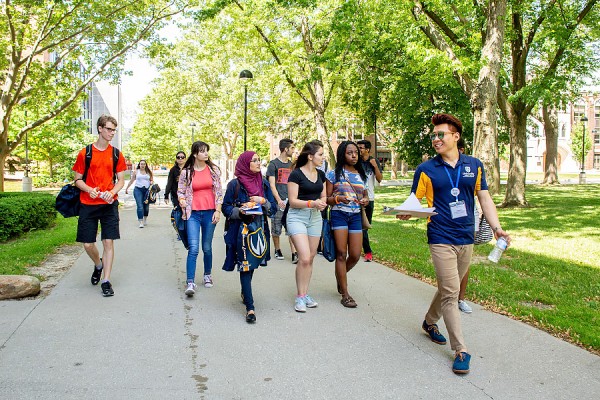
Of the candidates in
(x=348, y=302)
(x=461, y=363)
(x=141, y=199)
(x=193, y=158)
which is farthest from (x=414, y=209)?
(x=141, y=199)

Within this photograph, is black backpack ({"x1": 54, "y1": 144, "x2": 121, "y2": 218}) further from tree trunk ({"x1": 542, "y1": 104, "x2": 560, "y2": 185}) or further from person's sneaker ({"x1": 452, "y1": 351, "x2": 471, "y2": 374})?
tree trunk ({"x1": 542, "y1": 104, "x2": 560, "y2": 185})

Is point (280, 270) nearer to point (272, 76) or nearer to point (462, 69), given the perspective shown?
point (462, 69)

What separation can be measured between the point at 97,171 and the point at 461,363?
4.56m

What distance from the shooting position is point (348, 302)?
235 inches

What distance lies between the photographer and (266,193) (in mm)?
6125

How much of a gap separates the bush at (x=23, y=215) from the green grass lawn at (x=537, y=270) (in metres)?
7.18

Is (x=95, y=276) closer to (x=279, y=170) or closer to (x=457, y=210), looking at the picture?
(x=279, y=170)

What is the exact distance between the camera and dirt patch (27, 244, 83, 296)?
6972 mm

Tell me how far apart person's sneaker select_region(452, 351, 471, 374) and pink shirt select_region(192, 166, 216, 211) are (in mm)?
3709

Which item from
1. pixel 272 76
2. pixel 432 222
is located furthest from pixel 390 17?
pixel 432 222

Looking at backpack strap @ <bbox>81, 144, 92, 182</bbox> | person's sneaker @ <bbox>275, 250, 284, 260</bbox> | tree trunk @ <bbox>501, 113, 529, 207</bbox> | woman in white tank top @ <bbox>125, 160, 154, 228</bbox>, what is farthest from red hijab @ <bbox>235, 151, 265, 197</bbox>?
tree trunk @ <bbox>501, 113, 529, 207</bbox>

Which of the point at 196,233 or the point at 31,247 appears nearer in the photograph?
the point at 196,233

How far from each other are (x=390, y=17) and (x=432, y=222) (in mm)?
15826

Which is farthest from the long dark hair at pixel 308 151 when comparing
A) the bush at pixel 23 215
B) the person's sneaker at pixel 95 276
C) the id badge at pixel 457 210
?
the bush at pixel 23 215
